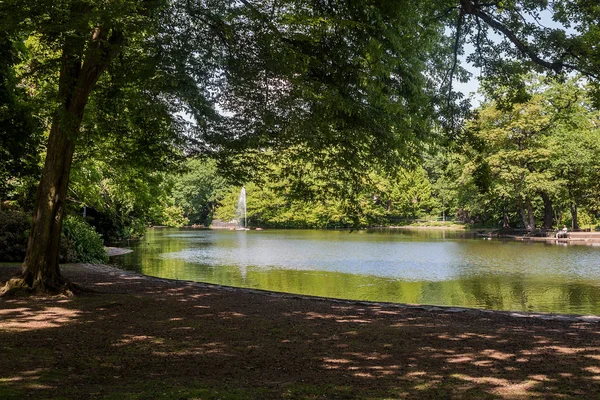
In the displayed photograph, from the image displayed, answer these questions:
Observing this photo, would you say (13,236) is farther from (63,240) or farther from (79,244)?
(79,244)

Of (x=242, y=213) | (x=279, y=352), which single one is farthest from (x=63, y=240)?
(x=242, y=213)

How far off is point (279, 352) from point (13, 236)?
13558 mm

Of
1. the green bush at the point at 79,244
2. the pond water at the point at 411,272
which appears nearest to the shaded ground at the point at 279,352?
the pond water at the point at 411,272

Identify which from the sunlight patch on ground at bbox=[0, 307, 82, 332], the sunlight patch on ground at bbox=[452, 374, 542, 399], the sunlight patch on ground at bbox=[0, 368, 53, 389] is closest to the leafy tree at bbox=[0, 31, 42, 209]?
the sunlight patch on ground at bbox=[0, 307, 82, 332]

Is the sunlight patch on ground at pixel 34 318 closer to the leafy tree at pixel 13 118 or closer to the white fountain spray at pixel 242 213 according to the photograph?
the leafy tree at pixel 13 118

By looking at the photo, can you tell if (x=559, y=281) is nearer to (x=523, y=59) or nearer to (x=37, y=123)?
(x=523, y=59)

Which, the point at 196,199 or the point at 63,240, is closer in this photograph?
the point at 63,240

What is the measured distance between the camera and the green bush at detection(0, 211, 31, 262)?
16.6 meters

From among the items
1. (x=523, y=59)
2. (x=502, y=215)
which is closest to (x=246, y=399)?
(x=523, y=59)

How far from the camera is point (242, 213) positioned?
224 feet

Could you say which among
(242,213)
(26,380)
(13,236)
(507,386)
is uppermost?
(242,213)

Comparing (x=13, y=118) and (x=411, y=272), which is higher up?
(x=13, y=118)

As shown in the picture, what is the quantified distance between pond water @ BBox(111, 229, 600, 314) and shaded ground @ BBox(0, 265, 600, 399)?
16.8 ft

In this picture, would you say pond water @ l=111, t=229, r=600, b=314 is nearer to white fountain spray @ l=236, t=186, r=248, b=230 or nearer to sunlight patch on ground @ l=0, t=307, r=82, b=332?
sunlight patch on ground @ l=0, t=307, r=82, b=332
